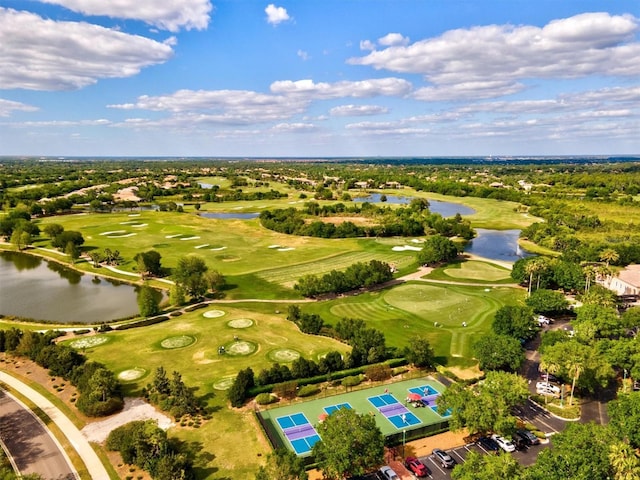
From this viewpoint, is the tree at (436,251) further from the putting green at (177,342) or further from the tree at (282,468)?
the tree at (282,468)

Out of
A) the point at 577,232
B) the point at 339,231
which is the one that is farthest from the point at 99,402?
the point at 577,232

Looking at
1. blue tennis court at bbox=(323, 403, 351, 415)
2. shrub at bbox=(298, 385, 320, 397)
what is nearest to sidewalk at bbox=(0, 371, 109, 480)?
shrub at bbox=(298, 385, 320, 397)

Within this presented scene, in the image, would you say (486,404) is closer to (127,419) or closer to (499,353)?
(499,353)

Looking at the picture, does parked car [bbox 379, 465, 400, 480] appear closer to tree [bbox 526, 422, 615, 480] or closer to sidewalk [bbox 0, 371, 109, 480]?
tree [bbox 526, 422, 615, 480]

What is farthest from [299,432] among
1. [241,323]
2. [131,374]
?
[241,323]

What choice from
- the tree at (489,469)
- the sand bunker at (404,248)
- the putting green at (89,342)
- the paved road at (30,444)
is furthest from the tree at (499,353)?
the sand bunker at (404,248)
